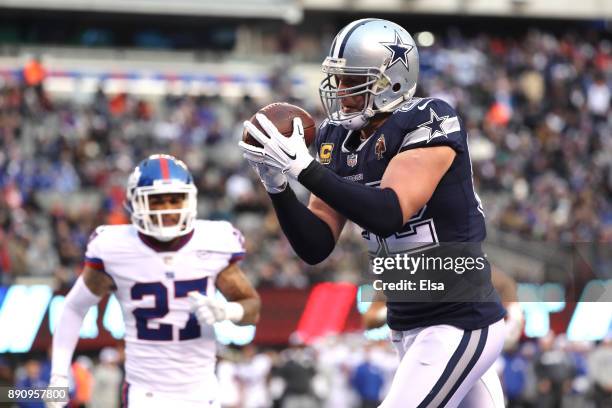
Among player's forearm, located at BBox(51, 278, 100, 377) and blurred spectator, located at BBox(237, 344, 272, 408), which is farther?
blurred spectator, located at BBox(237, 344, 272, 408)

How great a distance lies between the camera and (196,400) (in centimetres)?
540

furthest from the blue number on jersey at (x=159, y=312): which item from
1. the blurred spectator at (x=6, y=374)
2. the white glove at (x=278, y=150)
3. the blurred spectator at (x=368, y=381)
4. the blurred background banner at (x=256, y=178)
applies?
the blurred spectator at (x=368, y=381)

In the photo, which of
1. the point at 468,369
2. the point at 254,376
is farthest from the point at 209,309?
the point at 254,376

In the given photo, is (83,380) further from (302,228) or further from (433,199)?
(433,199)

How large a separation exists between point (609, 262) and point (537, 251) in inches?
164

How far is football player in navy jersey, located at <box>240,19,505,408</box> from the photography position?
164 inches

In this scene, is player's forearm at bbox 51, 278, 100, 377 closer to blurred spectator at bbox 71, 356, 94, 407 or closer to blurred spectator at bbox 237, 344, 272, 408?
blurred spectator at bbox 71, 356, 94, 407

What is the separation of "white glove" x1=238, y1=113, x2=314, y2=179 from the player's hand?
0.23 feet

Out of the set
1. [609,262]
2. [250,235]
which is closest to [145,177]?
[609,262]

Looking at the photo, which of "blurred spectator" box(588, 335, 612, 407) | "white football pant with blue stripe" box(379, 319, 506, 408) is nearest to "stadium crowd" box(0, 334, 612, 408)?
"blurred spectator" box(588, 335, 612, 407)

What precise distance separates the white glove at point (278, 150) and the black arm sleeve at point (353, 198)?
4cm

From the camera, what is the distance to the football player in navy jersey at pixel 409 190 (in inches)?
164

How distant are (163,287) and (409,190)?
5.96 feet

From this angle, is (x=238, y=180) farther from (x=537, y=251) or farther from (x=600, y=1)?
(x=600, y=1)
